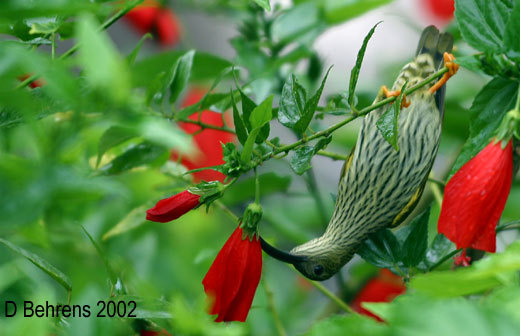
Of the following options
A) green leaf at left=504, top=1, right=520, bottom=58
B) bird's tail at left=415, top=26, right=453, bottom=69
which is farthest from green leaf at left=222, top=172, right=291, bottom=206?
green leaf at left=504, top=1, right=520, bottom=58

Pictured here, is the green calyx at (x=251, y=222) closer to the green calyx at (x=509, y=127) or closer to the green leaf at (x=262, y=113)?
the green leaf at (x=262, y=113)

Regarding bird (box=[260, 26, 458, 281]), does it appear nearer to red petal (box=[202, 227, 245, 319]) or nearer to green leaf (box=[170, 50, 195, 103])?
red petal (box=[202, 227, 245, 319])

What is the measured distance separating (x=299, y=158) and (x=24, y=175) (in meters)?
0.19

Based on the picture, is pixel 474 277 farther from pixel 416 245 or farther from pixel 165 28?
pixel 165 28

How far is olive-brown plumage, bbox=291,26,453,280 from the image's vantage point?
0.47m

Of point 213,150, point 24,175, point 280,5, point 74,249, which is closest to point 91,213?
point 74,249

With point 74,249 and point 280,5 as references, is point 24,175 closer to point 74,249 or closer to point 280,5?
point 74,249

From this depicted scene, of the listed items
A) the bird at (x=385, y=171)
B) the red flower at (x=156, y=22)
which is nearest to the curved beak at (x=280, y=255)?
→ the bird at (x=385, y=171)

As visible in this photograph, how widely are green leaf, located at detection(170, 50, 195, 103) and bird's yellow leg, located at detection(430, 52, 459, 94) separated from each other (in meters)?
0.20

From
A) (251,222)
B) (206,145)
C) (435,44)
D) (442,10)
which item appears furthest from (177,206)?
(442,10)

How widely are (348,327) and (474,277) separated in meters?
0.06

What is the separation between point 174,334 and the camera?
16.2 inches

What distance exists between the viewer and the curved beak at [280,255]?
0.45 meters

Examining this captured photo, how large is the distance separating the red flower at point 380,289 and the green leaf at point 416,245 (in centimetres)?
24
